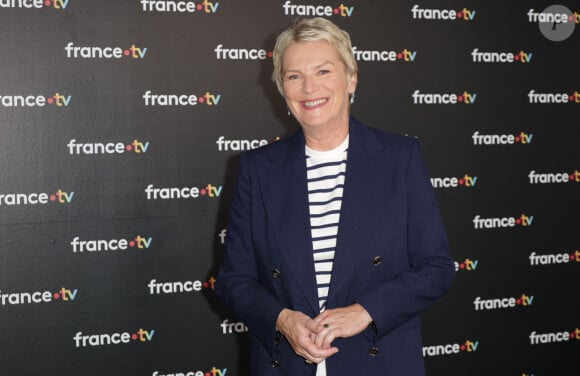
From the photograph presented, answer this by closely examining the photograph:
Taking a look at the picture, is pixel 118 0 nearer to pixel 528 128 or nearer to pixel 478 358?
pixel 528 128

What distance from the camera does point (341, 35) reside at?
6.42 feet

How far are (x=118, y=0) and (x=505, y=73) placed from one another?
237 centimetres

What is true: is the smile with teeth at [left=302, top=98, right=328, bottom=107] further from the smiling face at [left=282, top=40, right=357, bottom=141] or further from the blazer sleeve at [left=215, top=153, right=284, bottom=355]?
the blazer sleeve at [left=215, top=153, right=284, bottom=355]

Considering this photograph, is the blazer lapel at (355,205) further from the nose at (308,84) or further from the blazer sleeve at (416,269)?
the nose at (308,84)

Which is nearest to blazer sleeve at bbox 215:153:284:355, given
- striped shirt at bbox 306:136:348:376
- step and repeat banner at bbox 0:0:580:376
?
striped shirt at bbox 306:136:348:376

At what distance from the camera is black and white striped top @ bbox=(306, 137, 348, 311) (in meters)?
1.84

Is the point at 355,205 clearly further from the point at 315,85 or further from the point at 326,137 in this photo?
the point at 315,85

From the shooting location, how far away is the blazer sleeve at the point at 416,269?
1.73 metres

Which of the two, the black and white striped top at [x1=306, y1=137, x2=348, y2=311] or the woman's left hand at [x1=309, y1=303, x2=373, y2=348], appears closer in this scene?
the woman's left hand at [x1=309, y1=303, x2=373, y2=348]

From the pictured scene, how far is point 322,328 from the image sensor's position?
1658 millimetres

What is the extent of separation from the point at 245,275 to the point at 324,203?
0.34 metres

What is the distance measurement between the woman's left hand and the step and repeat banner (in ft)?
6.28

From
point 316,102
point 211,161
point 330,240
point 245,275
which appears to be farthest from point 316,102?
point 211,161

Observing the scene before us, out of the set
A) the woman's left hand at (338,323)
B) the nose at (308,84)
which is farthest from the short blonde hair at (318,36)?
the woman's left hand at (338,323)
